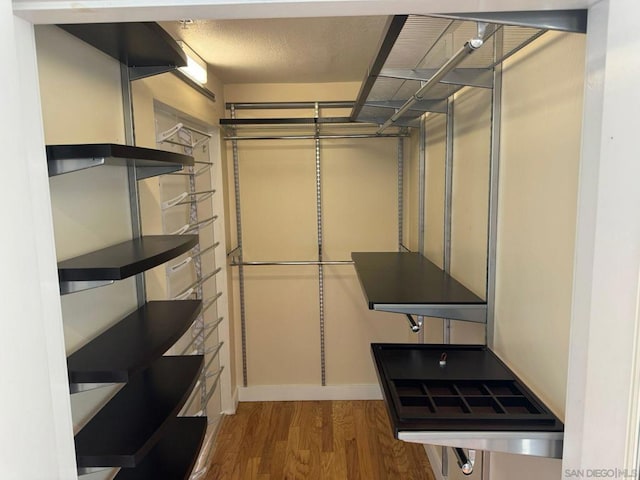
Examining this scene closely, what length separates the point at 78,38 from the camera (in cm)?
131

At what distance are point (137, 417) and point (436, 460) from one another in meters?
1.92

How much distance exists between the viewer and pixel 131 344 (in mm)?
1257

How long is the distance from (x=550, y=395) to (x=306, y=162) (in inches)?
95.7

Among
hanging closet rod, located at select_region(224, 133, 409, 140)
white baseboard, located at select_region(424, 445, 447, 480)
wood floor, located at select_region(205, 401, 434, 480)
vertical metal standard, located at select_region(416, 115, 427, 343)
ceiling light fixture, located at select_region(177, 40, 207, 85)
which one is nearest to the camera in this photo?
ceiling light fixture, located at select_region(177, 40, 207, 85)

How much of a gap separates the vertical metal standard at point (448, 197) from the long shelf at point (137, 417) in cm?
122

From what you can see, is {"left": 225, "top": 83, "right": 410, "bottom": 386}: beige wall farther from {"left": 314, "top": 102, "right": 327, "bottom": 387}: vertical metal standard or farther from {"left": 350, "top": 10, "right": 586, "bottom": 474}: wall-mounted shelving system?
{"left": 350, "top": 10, "right": 586, "bottom": 474}: wall-mounted shelving system

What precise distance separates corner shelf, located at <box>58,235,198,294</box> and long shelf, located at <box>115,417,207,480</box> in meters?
0.65

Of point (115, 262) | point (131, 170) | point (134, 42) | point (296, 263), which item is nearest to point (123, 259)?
point (115, 262)

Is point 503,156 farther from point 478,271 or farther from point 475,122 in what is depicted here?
point 478,271

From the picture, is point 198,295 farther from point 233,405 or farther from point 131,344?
point 131,344

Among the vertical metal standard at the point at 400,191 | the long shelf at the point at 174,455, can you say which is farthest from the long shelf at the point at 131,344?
the vertical metal standard at the point at 400,191

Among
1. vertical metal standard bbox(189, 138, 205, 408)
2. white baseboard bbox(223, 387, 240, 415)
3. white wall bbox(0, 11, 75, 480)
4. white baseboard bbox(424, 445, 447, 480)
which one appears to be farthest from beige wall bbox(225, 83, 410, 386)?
white wall bbox(0, 11, 75, 480)

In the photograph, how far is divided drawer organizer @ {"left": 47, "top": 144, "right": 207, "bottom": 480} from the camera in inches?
40.0

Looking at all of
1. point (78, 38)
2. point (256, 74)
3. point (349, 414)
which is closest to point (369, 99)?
point (256, 74)
